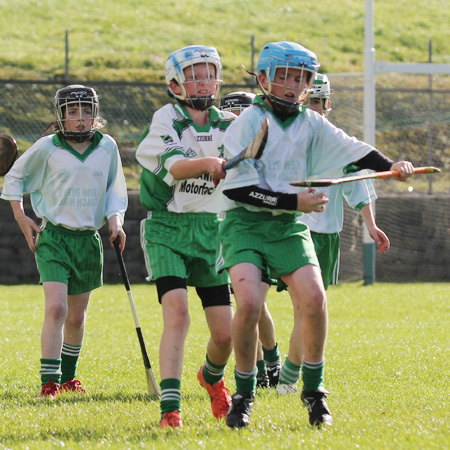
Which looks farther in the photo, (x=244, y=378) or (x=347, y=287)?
(x=347, y=287)

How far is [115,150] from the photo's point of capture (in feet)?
21.7

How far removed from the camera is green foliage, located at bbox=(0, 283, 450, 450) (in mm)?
4469

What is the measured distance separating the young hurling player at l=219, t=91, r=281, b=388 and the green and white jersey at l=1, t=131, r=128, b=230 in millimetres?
984

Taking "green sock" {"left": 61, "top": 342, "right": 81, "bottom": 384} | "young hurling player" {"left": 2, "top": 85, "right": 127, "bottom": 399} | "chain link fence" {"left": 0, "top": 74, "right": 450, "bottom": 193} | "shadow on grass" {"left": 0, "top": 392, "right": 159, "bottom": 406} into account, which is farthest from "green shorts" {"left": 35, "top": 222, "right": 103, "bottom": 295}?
"chain link fence" {"left": 0, "top": 74, "right": 450, "bottom": 193}

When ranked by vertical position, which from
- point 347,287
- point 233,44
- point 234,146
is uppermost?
point 233,44

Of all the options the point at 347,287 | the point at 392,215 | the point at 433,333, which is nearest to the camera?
the point at 433,333

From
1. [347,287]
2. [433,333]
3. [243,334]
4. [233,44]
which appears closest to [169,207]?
[243,334]

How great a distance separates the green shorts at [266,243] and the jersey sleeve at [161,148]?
44 centimetres

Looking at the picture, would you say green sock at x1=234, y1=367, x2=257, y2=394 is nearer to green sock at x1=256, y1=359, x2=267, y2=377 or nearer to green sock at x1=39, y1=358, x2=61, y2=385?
green sock at x1=256, y1=359, x2=267, y2=377

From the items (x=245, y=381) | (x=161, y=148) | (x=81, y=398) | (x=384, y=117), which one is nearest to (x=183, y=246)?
(x=161, y=148)

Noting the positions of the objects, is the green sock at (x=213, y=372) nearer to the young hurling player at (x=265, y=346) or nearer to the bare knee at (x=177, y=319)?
the bare knee at (x=177, y=319)

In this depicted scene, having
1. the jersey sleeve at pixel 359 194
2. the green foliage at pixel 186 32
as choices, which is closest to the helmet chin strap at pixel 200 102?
the jersey sleeve at pixel 359 194

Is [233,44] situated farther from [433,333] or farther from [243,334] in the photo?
[243,334]

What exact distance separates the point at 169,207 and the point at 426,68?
1071 centimetres
